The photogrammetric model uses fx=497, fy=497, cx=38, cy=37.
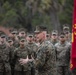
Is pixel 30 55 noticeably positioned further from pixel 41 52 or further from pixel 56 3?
pixel 56 3

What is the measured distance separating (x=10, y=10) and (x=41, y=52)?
121ft

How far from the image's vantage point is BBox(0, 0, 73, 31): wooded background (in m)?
44.6

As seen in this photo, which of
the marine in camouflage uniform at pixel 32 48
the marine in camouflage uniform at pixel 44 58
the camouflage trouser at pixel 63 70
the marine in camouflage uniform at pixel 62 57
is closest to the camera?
the marine in camouflage uniform at pixel 44 58

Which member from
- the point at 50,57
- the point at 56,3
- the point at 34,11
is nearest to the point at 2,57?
the point at 50,57

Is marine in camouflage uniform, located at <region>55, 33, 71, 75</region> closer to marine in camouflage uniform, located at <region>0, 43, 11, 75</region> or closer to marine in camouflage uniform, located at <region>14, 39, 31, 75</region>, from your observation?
marine in camouflage uniform, located at <region>14, 39, 31, 75</region>

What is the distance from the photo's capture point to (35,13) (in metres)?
51.2

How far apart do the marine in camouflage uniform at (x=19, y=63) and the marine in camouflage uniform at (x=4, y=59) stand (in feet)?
1.03

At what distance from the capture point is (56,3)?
4431 cm

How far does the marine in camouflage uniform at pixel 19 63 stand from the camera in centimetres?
1591

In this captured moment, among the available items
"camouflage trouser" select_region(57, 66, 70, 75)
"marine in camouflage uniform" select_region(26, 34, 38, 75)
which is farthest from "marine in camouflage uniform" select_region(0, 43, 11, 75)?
"camouflage trouser" select_region(57, 66, 70, 75)

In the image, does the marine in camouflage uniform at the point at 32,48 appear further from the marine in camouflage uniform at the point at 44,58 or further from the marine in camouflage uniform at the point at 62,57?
the marine in camouflage uniform at the point at 44,58

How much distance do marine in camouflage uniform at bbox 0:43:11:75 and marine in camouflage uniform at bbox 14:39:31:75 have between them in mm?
315

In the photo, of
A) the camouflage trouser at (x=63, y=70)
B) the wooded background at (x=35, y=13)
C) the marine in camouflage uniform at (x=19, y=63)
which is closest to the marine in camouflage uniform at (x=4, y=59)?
the marine in camouflage uniform at (x=19, y=63)

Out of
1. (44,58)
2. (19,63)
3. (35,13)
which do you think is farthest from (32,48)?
(35,13)
